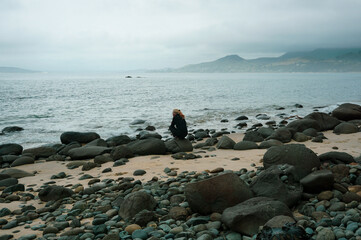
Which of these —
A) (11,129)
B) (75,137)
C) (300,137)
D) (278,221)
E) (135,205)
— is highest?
(278,221)

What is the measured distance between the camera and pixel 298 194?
5.41 m

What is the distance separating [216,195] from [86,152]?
27.5 ft

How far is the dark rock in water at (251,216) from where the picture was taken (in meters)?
4.41

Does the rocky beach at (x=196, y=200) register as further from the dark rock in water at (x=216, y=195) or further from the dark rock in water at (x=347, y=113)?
the dark rock in water at (x=347, y=113)

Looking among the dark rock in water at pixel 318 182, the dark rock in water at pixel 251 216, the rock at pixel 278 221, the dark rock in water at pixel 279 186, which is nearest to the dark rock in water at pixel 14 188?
the dark rock in water at pixel 251 216

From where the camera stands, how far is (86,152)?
12.2 meters

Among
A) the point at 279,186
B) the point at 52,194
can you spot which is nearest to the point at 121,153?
the point at 52,194

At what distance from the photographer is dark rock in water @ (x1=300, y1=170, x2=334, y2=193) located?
18.4 ft

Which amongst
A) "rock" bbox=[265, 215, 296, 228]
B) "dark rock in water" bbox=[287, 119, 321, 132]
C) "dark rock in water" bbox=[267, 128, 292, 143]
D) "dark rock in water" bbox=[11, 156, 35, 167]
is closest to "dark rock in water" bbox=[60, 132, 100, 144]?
"dark rock in water" bbox=[11, 156, 35, 167]

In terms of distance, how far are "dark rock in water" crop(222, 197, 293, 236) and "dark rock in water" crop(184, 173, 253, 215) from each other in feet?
1.77

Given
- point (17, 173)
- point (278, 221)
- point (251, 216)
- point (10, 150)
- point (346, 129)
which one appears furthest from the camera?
point (346, 129)

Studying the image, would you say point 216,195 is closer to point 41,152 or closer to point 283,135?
point 283,135

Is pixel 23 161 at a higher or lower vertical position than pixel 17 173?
lower

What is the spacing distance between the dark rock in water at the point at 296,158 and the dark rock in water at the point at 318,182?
1.67ft
